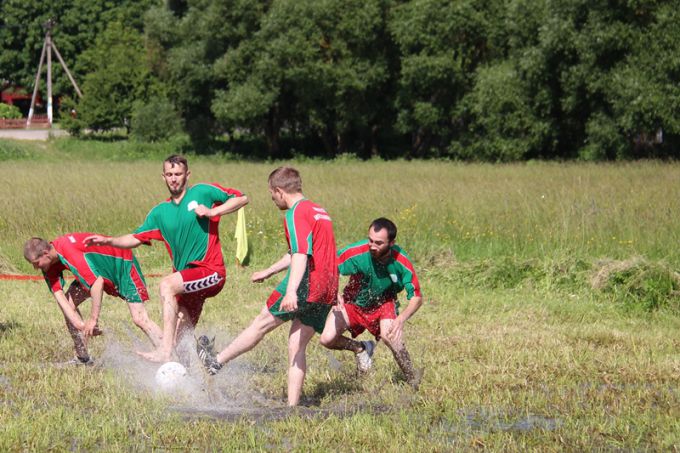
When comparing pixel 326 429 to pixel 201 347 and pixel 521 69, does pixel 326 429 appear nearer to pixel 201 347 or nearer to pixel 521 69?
pixel 201 347

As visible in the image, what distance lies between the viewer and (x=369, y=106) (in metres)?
47.9

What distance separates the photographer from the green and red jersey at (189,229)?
25.6 feet

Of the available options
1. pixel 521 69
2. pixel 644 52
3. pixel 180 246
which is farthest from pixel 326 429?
pixel 521 69

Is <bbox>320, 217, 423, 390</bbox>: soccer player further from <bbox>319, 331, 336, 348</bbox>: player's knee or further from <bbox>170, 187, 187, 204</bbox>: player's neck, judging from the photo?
<bbox>170, 187, 187, 204</bbox>: player's neck

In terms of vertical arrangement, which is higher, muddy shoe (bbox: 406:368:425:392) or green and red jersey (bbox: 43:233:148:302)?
green and red jersey (bbox: 43:233:148:302)

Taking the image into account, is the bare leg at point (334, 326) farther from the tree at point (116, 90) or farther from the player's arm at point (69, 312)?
the tree at point (116, 90)

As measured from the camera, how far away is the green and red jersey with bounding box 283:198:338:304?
687 centimetres

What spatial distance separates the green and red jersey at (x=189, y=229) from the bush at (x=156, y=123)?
151 feet

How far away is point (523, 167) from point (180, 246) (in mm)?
23823

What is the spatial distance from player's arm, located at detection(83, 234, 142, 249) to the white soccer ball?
99cm

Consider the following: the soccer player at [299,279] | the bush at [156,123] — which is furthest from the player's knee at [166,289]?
the bush at [156,123]

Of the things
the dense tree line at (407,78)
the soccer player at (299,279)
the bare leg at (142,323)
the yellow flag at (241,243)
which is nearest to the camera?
the soccer player at (299,279)

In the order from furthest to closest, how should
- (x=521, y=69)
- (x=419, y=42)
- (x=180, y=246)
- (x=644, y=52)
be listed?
(x=419, y=42) → (x=521, y=69) → (x=644, y=52) → (x=180, y=246)

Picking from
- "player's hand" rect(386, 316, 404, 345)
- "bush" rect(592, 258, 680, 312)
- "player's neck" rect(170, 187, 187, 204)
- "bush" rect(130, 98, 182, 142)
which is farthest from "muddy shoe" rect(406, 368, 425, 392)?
"bush" rect(130, 98, 182, 142)
